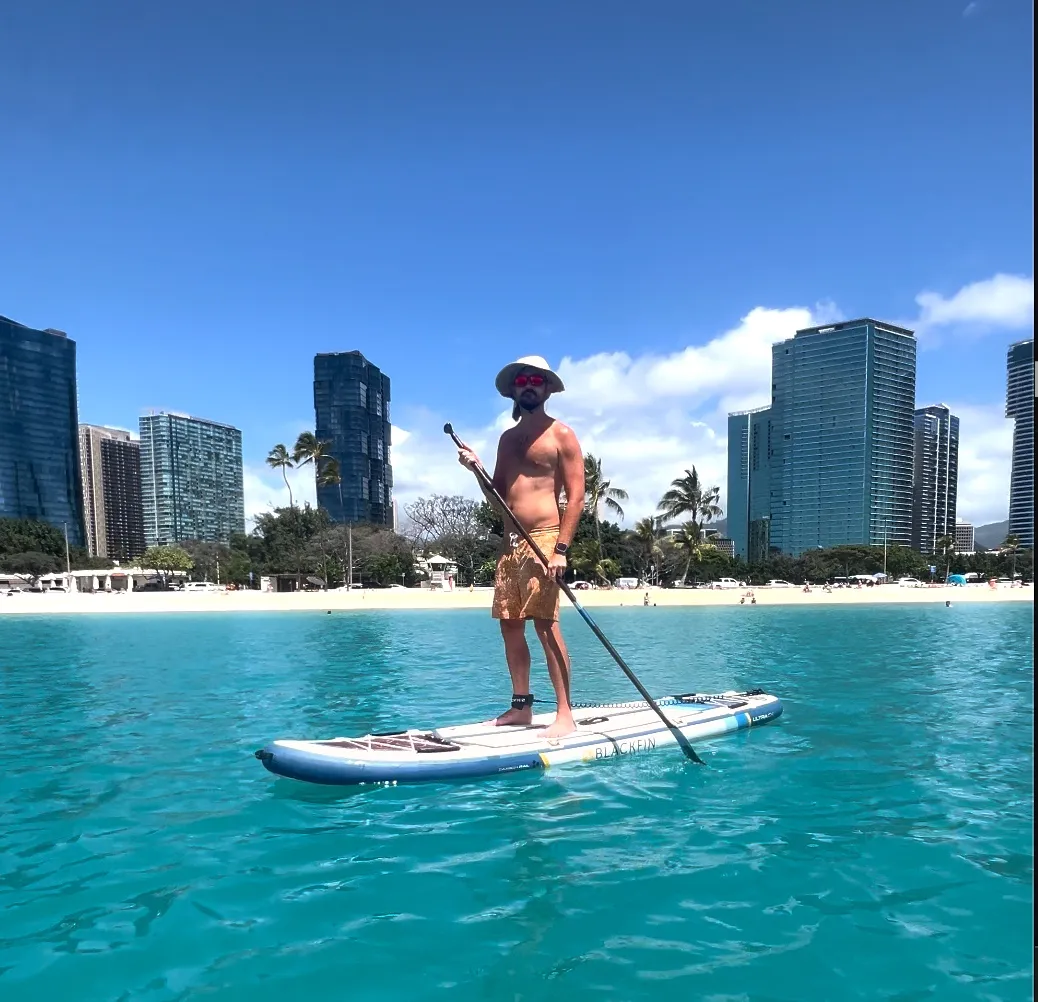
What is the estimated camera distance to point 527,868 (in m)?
3.98

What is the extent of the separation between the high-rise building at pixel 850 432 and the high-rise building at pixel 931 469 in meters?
1.83

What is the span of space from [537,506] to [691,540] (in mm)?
54832

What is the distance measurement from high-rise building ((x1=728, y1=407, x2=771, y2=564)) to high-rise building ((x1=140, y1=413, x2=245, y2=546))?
8713cm

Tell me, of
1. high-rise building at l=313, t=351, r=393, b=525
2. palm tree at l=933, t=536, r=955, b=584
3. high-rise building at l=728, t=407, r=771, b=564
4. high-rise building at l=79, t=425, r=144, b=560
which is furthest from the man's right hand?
high-rise building at l=79, t=425, r=144, b=560

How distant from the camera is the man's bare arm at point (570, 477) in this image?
6348 mm

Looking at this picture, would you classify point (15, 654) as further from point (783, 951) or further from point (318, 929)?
point (783, 951)

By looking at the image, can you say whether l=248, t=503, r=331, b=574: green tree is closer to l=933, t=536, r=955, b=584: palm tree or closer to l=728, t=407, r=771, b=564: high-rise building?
l=728, t=407, r=771, b=564: high-rise building

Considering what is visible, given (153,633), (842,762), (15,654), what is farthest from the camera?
(153,633)

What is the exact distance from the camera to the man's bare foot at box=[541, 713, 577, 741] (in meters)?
6.31

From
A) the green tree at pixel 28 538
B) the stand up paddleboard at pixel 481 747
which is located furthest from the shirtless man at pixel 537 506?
the green tree at pixel 28 538

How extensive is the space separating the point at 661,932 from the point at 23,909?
129 inches

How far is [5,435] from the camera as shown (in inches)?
3403

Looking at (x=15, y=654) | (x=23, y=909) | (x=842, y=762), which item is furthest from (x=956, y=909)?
(x=15, y=654)

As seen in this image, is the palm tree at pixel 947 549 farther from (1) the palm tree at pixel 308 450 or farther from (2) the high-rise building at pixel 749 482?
(1) the palm tree at pixel 308 450
